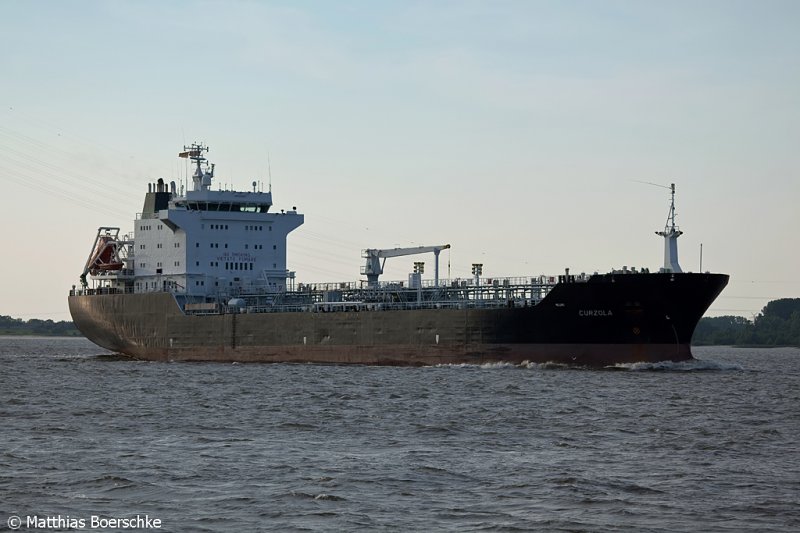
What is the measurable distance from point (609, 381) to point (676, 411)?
8362 millimetres

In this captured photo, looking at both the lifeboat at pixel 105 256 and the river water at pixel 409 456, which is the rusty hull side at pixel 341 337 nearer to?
the lifeboat at pixel 105 256

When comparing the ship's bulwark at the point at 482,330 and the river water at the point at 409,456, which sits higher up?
the ship's bulwark at the point at 482,330

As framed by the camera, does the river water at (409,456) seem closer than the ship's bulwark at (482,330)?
Yes

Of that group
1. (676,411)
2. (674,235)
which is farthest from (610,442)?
(674,235)

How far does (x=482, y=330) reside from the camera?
45.8m

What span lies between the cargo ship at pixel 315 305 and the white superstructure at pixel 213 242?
0.22ft

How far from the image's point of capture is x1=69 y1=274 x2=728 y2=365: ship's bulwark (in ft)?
140

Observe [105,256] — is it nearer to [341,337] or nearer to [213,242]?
[213,242]

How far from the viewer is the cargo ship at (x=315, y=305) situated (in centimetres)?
4306

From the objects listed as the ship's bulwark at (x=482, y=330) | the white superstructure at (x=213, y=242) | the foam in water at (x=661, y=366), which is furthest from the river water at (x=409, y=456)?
the white superstructure at (x=213, y=242)

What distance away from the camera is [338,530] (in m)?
16.2

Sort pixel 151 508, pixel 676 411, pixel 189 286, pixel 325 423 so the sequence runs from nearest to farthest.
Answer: pixel 151 508
pixel 325 423
pixel 676 411
pixel 189 286

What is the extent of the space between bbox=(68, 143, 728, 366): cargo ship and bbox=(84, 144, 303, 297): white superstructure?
0.07 meters

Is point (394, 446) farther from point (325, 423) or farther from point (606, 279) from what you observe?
point (606, 279)
